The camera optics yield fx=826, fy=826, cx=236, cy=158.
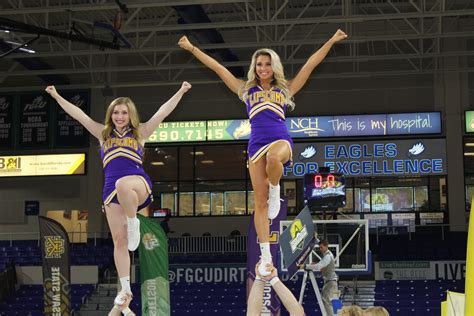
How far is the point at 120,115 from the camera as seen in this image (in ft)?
23.1

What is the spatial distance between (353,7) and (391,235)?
7.60m

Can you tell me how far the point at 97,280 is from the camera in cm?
2566

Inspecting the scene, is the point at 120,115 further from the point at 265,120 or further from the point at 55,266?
the point at 55,266

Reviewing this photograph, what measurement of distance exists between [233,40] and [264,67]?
22.1m

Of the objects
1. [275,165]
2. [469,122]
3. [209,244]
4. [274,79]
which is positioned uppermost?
[469,122]

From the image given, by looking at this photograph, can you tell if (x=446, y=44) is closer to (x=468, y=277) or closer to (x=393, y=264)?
(x=393, y=264)

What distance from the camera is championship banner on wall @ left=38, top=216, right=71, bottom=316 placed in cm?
1766

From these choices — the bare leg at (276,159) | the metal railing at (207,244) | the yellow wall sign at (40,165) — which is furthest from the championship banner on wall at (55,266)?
the bare leg at (276,159)

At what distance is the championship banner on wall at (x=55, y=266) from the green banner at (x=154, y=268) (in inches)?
88.8

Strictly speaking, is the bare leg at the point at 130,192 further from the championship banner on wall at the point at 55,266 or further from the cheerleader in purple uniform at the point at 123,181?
the championship banner on wall at the point at 55,266

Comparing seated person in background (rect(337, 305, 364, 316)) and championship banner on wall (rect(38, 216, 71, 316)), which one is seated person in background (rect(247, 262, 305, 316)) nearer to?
seated person in background (rect(337, 305, 364, 316))

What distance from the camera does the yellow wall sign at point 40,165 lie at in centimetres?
2922


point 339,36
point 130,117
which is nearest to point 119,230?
point 130,117

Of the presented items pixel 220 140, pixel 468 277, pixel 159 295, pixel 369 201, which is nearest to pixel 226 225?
pixel 220 140
